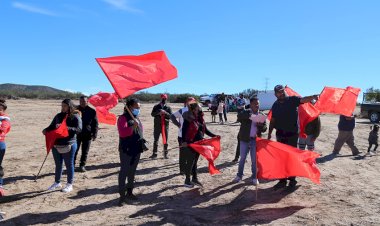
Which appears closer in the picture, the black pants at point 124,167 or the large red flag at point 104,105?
the black pants at point 124,167

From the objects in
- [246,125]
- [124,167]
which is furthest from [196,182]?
[124,167]

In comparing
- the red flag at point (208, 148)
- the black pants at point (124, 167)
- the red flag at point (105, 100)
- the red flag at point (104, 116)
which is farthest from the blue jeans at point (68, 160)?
the red flag at point (105, 100)

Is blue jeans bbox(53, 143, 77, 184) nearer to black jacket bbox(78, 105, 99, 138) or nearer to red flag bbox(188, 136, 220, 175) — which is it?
black jacket bbox(78, 105, 99, 138)

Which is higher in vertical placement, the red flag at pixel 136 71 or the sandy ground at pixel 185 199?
the red flag at pixel 136 71

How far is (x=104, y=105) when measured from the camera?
19453mm

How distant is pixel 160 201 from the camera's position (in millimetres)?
7418

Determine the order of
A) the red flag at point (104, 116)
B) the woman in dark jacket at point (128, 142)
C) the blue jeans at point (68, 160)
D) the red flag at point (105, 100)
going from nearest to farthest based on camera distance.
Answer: the woman in dark jacket at point (128, 142)
the blue jeans at point (68, 160)
the red flag at point (104, 116)
the red flag at point (105, 100)

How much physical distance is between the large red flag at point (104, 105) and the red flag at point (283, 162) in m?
12.7

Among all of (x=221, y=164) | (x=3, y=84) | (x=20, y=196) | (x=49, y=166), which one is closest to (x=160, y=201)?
(x=20, y=196)

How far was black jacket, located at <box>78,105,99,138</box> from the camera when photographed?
964cm

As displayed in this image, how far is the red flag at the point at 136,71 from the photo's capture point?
7.34 m

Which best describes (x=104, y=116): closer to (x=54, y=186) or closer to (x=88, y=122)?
(x=88, y=122)

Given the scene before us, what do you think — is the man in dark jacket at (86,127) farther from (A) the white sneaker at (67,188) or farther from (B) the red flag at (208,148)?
(B) the red flag at (208,148)

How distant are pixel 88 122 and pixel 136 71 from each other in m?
2.71
